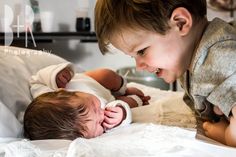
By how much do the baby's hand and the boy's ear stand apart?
22 cm

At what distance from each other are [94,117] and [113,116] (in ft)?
0.16

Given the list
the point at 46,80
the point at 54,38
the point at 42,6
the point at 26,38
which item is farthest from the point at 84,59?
the point at 46,80

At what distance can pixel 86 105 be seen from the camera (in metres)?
0.89

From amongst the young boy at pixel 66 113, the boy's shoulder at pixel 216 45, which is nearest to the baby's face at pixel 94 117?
the young boy at pixel 66 113

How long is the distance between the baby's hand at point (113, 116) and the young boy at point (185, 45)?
0.35 feet

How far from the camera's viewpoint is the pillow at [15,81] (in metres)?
0.82

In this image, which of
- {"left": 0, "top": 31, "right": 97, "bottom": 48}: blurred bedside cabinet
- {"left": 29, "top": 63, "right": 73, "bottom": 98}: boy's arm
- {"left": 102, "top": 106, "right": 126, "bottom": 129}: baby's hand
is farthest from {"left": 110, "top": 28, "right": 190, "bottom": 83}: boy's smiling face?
{"left": 0, "top": 31, "right": 97, "bottom": 48}: blurred bedside cabinet

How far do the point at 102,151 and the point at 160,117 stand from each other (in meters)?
0.31

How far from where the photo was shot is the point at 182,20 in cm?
85

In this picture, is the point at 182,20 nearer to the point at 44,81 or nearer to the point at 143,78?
the point at 44,81

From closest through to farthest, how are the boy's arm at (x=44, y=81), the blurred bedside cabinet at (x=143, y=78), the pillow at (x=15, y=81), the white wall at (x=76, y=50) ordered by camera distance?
the pillow at (x=15, y=81)
the boy's arm at (x=44, y=81)
the white wall at (x=76, y=50)
the blurred bedside cabinet at (x=143, y=78)

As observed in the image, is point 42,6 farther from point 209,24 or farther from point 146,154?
point 146,154

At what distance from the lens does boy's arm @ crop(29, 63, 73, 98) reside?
101cm

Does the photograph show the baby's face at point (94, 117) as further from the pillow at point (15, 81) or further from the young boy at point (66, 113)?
the pillow at point (15, 81)
